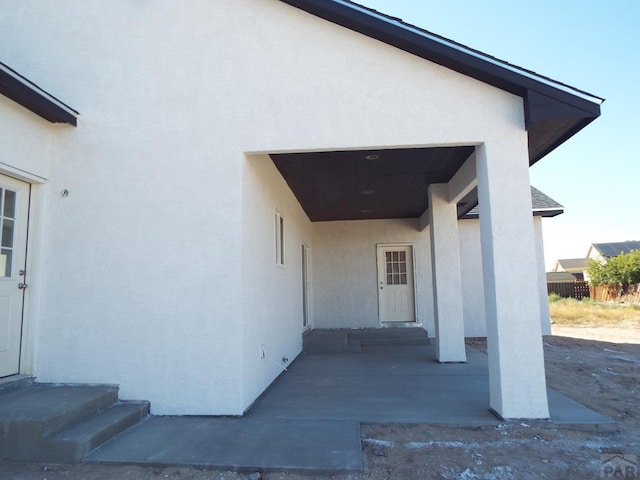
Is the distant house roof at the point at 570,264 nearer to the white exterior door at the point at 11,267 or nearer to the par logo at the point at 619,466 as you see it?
the par logo at the point at 619,466

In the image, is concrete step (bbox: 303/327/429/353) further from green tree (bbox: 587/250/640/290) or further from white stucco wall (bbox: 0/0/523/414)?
green tree (bbox: 587/250/640/290)

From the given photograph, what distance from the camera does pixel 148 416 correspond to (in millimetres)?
4402

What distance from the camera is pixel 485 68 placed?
170 inches

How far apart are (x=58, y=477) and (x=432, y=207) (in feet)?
22.2

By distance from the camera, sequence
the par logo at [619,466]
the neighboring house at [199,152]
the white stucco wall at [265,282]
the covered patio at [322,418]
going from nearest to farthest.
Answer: the par logo at [619,466] < the covered patio at [322,418] < the neighboring house at [199,152] < the white stucco wall at [265,282]

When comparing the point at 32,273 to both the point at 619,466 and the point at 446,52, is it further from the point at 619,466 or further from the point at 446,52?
the point at 619,466

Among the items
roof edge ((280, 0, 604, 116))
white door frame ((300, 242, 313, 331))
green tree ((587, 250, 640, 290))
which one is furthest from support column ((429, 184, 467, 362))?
green tree ((587, 250, 640, 290))

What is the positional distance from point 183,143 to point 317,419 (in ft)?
11.3

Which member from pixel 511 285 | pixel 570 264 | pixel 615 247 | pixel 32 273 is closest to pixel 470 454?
pixel 511 285

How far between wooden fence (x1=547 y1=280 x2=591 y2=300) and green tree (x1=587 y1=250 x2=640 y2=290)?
2.93 ft

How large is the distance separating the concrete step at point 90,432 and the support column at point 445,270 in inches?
215

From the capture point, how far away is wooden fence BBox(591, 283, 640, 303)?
22.0 meters

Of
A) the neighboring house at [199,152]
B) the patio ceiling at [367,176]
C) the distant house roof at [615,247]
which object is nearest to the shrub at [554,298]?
the patio ceiling at [367,176]

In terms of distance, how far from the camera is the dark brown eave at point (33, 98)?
3811 mm
